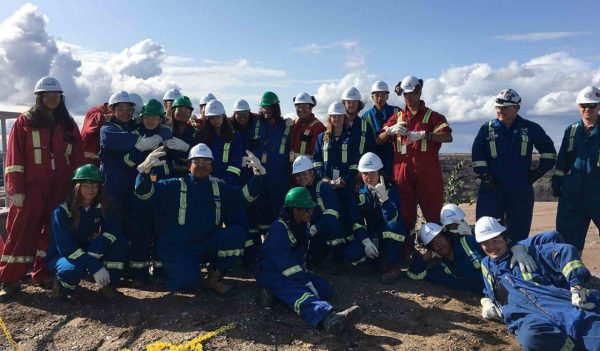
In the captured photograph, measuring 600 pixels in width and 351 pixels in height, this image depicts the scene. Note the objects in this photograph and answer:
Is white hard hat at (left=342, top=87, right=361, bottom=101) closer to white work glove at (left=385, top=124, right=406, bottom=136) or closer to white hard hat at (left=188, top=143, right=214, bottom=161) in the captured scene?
white work glove at (left=385, top=124, right=406, bottom=136)

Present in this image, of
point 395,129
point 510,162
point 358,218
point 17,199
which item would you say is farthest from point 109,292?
point 510,162

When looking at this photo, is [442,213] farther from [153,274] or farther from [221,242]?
[153,274]

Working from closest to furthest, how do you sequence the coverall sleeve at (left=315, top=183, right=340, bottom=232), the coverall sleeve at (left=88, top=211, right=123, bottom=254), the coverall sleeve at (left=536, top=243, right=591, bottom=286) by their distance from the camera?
the coverall sleeve at (left=536, top=243, right=591, bottom=286) → the coverall sleeve at (left=88, top=211, right=123, bottom=254) → the coverall sleeve at (left=315, top=183, right=340, bottom=232)

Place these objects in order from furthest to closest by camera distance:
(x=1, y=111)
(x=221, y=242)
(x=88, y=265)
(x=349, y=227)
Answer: (x=1, y=111)
(x=349, y=227)
(x=221, y=242)
(x=88, y=265)

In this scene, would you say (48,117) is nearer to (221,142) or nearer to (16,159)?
(16,159)

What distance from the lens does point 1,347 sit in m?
4.71

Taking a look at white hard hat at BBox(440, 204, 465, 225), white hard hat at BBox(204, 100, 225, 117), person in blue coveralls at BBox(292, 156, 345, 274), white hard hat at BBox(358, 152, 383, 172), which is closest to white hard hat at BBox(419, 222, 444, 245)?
white hard hat at BBox(440, 204, 465, 225)

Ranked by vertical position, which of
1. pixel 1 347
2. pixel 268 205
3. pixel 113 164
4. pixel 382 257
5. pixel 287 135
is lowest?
pixel 1 347

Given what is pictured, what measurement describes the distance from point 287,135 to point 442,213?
2.47 meters

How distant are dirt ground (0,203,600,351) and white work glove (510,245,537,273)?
2.53ft

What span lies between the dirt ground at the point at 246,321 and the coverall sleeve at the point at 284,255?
45cm

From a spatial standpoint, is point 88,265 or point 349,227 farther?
point 349,227

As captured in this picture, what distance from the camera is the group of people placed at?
5305 mm

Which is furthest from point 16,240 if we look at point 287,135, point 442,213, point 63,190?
point 442,213
